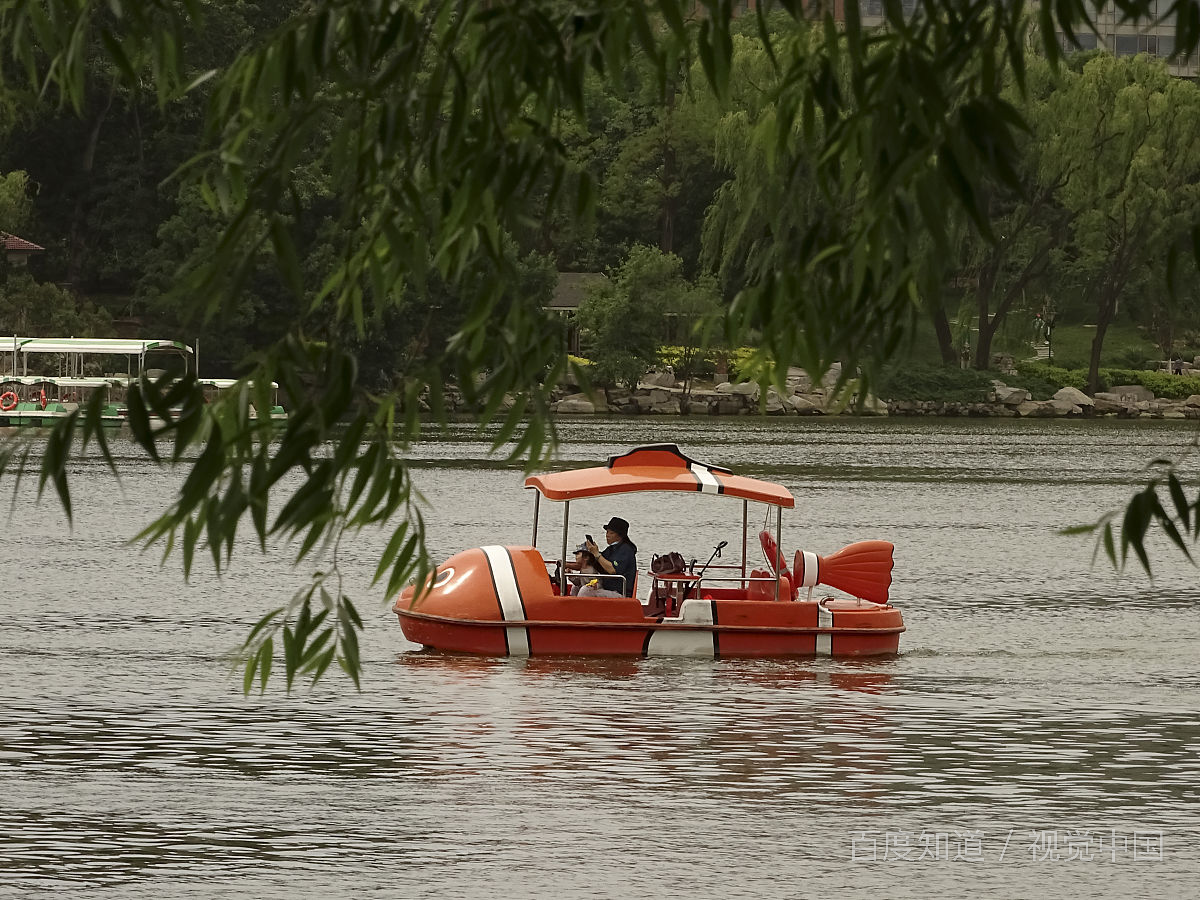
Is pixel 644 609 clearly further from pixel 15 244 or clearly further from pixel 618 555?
pixel 15 244

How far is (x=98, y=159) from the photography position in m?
94.6

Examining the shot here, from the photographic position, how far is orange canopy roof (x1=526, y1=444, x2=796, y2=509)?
21891 millimetres

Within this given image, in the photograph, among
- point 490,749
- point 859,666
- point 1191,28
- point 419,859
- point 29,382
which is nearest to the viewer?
point 1191,28

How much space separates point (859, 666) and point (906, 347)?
17.0m

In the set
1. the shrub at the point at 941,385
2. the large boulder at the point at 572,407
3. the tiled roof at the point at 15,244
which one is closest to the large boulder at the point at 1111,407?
the shrub at the point at 941,385

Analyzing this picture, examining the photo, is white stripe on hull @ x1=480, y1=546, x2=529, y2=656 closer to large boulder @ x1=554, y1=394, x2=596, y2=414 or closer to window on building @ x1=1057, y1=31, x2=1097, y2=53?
window on building @ x1=1057, y1=31, x2=1097, y2=53

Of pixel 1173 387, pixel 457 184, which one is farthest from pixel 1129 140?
pixel 457 184

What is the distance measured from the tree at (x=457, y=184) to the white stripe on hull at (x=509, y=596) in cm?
1531

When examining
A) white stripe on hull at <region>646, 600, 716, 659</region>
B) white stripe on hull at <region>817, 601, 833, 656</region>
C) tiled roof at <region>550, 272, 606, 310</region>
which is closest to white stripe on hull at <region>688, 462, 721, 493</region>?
white stripe on hull at <region>646, 600, 716, 659</region>

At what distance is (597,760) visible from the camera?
670 inches

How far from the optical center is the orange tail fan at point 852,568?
22812 mm

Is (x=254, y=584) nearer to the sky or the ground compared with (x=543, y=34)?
nearer to the ground

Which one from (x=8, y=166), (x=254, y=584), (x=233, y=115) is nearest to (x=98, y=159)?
(x=8, y=166)

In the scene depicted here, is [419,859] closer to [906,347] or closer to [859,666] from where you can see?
[906,347]
